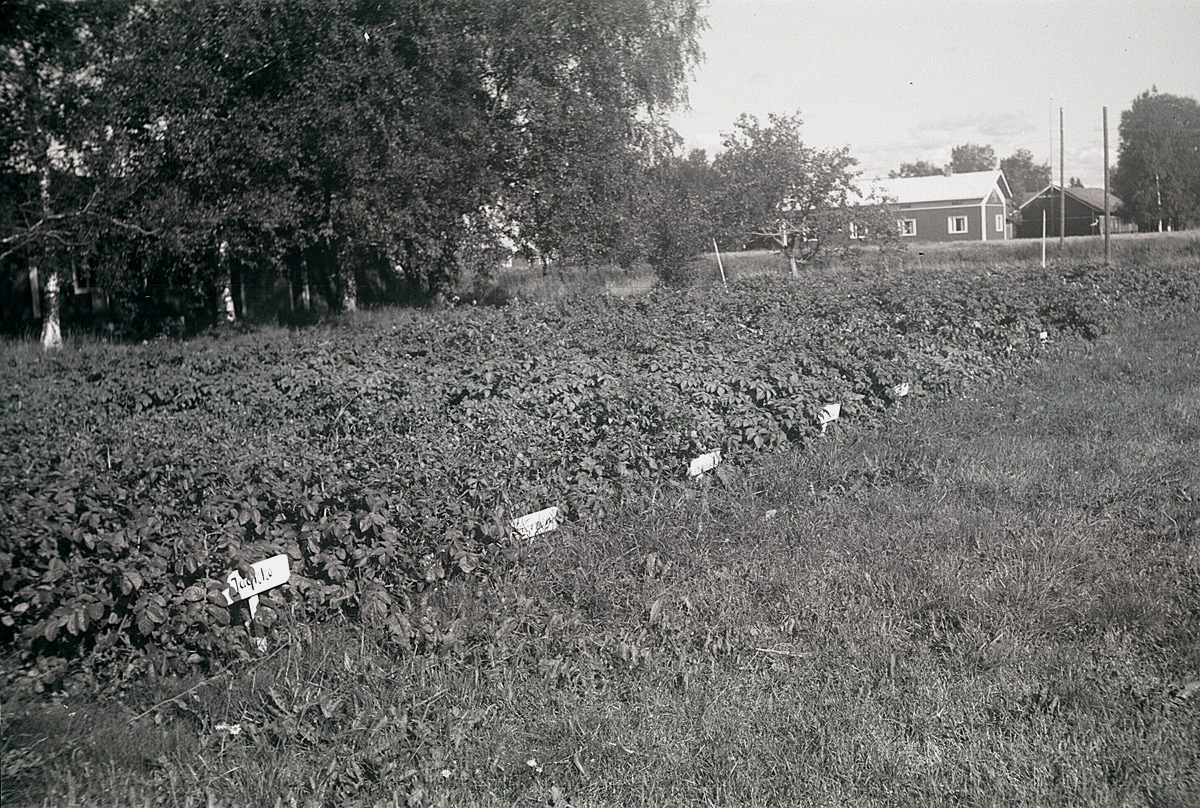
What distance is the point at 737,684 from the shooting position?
401cm

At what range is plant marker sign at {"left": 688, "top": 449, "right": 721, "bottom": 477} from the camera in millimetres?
6938

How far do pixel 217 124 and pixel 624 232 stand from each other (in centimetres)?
1044

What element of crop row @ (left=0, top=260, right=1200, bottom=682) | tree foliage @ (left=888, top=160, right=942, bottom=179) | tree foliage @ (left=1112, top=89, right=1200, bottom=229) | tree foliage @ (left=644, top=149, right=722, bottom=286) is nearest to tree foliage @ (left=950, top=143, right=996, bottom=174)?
tree foliage @ (left=888, top=160, right=942, bottom=179)

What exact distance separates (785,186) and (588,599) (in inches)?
1342

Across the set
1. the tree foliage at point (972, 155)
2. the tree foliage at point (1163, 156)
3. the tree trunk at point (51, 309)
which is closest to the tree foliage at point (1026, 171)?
the tree foliage at point (972, 155)

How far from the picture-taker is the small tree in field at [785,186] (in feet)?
121

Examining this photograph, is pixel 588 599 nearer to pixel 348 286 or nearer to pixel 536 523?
pixel 536 523

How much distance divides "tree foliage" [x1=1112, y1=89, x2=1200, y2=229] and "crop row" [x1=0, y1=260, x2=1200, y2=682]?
28.1 metres

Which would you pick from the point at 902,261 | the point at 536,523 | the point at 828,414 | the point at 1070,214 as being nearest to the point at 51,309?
the point at 828,414

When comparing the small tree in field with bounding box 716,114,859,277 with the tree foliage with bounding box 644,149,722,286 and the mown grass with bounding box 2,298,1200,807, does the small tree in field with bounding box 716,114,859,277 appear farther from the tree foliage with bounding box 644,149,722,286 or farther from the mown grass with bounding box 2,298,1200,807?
the mown grass with bounding box 2,298,1200,807

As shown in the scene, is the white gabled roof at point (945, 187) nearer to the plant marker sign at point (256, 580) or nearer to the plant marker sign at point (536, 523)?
the plant marker sign at point (536, 523)

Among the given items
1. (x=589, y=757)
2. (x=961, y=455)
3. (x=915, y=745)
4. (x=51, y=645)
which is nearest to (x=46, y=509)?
(x=51, y=645)

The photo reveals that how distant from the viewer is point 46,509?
3.87 meters

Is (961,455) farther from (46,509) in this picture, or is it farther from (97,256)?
(97,256)
